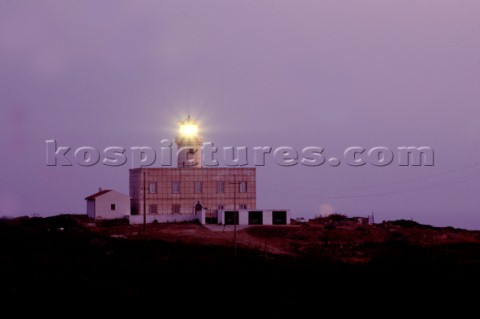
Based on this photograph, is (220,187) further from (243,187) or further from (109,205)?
(109,205)

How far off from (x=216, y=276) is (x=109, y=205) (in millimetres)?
26528

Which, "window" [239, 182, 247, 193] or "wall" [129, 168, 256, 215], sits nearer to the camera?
"wall" [129, 168, 256, 215]

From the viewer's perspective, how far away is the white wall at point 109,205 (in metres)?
46.1

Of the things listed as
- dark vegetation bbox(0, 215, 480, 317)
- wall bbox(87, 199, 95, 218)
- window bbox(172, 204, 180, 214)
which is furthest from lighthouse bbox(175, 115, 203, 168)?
dark vegetation bbox(0, 215, 480, 317)

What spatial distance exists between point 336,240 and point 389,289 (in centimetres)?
1739

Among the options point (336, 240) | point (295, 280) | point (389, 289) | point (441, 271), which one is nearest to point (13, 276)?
point (295, 280)

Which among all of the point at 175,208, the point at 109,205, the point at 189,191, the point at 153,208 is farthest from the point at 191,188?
the point at 109,205

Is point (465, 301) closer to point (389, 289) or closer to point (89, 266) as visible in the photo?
point (389, 289)

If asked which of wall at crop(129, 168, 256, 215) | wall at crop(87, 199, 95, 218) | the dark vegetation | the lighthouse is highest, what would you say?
the lighthouse

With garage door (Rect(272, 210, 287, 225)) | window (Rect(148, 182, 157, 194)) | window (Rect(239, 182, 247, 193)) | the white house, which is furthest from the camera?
window (Rect(239, 182, 247, 193))

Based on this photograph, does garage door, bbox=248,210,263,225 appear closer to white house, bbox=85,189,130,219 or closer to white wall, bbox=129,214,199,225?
white wall, bbox=129,214,199,225

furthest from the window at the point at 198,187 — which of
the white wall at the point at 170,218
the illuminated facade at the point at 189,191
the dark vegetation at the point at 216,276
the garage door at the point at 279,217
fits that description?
the dark vegetation at the point at 216,276

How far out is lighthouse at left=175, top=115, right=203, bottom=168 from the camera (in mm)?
49594

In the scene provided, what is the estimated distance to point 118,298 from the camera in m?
17.1
